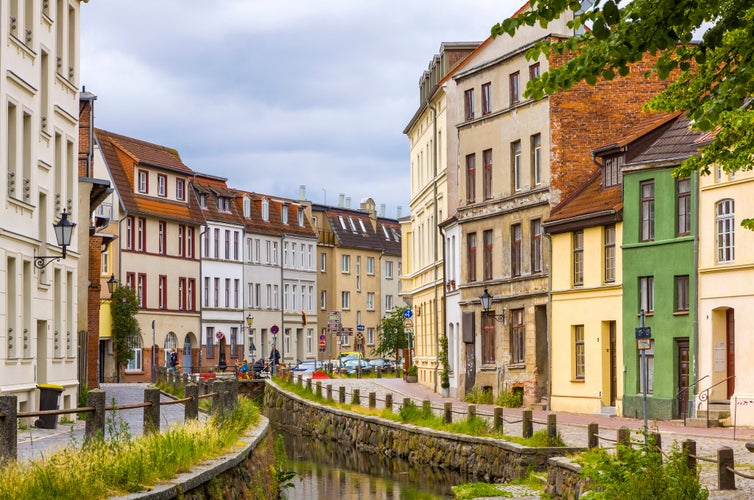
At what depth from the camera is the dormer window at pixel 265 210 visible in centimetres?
9601

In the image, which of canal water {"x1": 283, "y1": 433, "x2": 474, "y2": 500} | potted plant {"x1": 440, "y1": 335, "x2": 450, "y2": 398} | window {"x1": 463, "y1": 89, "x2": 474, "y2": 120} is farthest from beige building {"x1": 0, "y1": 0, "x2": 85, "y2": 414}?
potted plant {"x1": 440, "y1": 335, "x2": 450, "y2": 398}

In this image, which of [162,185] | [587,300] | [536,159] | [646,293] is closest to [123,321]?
[162,185]

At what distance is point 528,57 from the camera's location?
13.0 m

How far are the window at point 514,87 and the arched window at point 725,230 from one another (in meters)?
12.2

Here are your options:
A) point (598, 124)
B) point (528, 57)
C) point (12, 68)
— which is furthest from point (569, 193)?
point (528, 57)

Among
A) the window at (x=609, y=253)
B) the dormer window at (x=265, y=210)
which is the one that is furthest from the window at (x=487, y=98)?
the dormer window at (x=265, y=210)

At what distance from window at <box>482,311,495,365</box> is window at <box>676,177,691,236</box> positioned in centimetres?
1208

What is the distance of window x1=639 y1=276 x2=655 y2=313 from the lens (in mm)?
36772

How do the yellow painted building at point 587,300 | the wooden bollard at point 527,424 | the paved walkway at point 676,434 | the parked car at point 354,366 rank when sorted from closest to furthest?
the paved walkway at point 676,434 → the wooden bollard at point 527,424 → the yellow painted building at point 587,300 → the parked car at point 354,366

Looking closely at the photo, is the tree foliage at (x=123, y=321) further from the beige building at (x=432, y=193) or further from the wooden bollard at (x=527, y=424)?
the wooden bollard at (x=527, y=424)

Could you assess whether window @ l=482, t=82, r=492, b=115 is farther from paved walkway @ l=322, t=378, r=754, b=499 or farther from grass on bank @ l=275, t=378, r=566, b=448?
grass on bank @ l=275, t=378, r=566, b=448

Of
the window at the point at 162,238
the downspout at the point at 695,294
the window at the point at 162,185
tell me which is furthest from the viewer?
the window at the point at 162,238

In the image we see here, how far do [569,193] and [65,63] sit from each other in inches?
650

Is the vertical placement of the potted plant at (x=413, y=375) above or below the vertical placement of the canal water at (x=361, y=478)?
above
